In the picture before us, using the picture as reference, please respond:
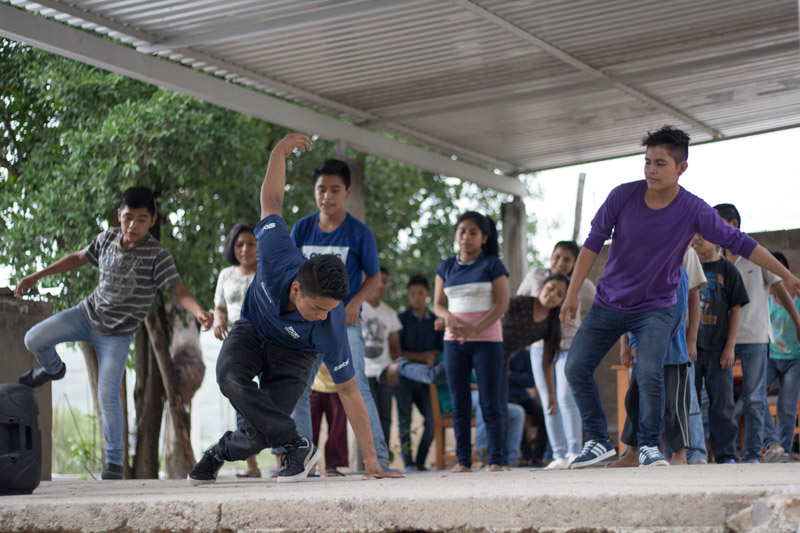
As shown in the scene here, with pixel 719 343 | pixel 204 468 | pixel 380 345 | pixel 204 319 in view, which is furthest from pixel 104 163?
pixel 719 343

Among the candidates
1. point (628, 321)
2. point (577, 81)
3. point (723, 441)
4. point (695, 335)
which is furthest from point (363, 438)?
point (577, 81)

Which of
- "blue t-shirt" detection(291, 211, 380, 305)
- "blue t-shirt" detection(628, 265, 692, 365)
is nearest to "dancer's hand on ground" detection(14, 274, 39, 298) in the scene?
"blue t-shirt" detection(291, 211, 380, 305)

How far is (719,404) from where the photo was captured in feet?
21.9

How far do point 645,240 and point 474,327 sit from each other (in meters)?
1.81

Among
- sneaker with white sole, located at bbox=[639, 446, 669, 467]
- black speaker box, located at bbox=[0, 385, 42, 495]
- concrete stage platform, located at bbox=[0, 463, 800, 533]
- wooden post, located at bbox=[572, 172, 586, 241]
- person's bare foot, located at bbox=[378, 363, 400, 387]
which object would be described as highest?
wooden post, located at bbox=[572, 172, 586, 241]

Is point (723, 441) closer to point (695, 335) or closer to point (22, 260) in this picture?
point (695, 335)

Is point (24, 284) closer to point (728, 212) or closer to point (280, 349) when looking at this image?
point (280, 349)

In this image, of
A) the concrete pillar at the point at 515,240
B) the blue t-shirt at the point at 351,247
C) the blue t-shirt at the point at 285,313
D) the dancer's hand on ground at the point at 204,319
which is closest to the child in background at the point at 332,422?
the blue t-shirt at the point at 351,247

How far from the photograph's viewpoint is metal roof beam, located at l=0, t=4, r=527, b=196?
6.61 meters

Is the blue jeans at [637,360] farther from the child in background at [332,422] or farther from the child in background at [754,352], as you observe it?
the child in background at [332,422]

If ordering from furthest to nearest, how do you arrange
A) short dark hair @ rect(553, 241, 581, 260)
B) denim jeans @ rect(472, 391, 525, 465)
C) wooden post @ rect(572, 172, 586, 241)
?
wooden post @ rect(572, 172, 586, 241) → denim jeans @ rect(472, 391, 525, 465) → short dark hair @ rect(553, 241, 581, 260)

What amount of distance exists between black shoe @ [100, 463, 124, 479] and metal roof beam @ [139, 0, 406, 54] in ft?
10.6

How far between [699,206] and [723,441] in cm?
218

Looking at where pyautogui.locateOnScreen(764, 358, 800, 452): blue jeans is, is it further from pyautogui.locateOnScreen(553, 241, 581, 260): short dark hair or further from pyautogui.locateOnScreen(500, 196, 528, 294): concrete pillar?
pyautogui.locateOnScreen(500, 196, 528, 294): concrete pillar
